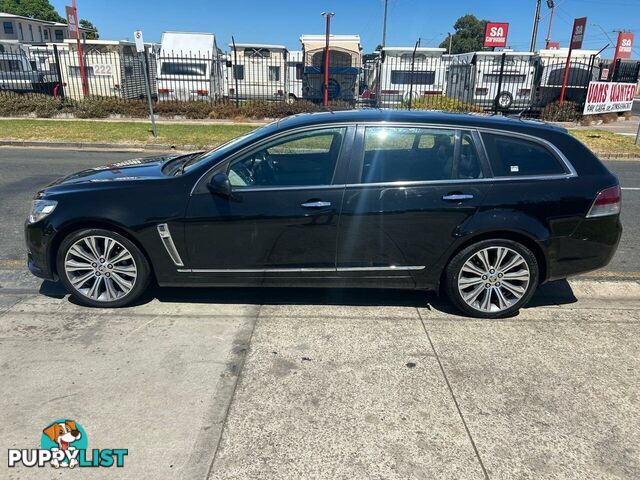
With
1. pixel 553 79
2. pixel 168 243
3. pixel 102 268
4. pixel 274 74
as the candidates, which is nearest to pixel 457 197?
pixel 168 243

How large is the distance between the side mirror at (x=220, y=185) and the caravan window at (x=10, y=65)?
68.0 feet

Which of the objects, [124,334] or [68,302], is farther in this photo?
[68,302]

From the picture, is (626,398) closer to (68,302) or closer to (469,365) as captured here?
(469,365)

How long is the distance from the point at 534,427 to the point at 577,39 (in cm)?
2038

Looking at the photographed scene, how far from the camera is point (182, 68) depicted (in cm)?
1873

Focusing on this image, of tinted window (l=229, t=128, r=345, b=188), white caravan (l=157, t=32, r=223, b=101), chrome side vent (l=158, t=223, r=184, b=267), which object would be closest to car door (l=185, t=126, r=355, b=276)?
tinted window (l=229, t=128, r=345, b=188)

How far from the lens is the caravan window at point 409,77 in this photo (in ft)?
67.7

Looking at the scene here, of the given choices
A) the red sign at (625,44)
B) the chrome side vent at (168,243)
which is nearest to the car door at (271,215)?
the chrome side vent at (168,243)

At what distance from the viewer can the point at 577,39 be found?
18.8m

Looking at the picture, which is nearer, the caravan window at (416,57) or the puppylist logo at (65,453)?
the puppylist logo at (65,453)

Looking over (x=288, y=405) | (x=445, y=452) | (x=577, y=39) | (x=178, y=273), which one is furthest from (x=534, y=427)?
(x=577, y=39)

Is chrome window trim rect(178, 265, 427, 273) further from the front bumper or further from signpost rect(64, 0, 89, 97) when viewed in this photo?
signpost rect(64, 0, 89, 97)

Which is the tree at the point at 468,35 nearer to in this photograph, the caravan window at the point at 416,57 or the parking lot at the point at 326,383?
the caravan window at the point at 416,57

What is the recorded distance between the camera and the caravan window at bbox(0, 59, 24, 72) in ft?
65.2
